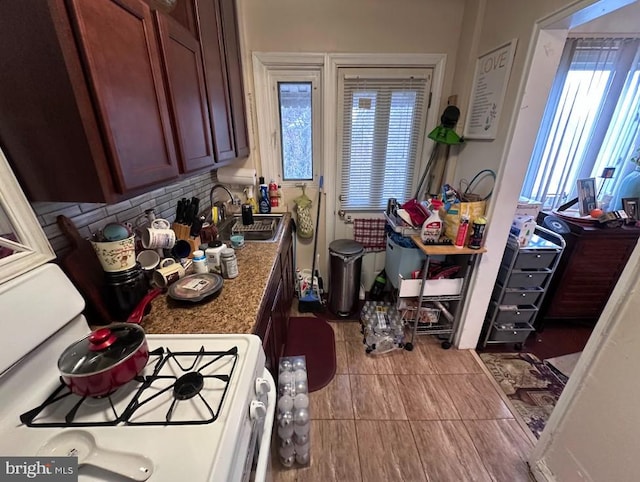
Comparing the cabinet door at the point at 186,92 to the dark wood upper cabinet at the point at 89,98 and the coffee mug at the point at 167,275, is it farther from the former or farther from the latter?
the coffee mug at the point at 167,275

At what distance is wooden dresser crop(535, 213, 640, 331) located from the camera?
1.85m

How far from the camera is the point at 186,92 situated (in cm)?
113

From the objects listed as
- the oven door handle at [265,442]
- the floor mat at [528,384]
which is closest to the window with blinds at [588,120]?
the floor mat at [528,384]

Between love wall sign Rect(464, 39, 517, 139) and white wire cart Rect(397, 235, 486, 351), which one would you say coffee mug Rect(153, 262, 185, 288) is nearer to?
white wire cart Rect(397, 235, 486, 351)

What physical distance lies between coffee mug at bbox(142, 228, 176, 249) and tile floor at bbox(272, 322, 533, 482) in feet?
3.96

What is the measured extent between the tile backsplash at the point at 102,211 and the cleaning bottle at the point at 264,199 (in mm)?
502

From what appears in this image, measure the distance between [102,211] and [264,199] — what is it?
1.24m

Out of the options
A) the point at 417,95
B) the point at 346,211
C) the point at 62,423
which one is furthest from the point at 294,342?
the point at 417,95

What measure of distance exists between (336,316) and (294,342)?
1.66 ft

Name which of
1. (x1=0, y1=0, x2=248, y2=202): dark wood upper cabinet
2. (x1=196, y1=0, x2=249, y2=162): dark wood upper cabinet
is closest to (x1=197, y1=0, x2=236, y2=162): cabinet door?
(x1=196, y1=0, x2=249, y2=162): dark wood upper cabinet

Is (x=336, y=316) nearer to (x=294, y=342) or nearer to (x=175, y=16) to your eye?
(x=294, y=342)

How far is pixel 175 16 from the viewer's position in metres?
1.15

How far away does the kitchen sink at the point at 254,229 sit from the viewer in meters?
1.78

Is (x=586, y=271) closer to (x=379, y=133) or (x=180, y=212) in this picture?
(x=379, y=133)
